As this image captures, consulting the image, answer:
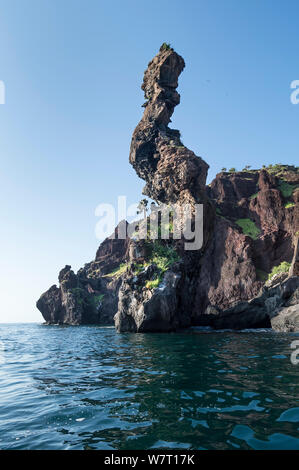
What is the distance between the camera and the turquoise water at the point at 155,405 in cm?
597

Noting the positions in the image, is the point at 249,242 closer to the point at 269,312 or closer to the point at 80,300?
the point at 269,312

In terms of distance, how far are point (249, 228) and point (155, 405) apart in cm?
4472

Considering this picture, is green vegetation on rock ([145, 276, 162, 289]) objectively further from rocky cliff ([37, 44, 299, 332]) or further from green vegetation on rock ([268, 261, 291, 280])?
green vegetation on rock ([268, 261, 291, 280])

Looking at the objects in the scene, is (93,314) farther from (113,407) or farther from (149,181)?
(113,407)

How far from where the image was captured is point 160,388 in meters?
9.89

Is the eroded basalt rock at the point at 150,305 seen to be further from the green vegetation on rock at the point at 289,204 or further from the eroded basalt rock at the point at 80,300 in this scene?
the eroded basalt rock at the point at 80,300

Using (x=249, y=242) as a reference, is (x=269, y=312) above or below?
below

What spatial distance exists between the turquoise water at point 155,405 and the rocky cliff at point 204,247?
71.9 feet

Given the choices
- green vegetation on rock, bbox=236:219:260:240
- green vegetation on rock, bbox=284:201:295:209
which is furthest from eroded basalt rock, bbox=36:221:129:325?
green vegetation on rock, bbox=284:201:295:209

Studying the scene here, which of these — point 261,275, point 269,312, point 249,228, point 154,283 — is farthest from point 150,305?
point 249,228

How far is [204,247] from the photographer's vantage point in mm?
45969

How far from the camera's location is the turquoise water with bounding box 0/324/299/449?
5.97 m

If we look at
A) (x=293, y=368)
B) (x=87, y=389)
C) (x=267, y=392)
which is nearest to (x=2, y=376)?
(x=87, y=389)

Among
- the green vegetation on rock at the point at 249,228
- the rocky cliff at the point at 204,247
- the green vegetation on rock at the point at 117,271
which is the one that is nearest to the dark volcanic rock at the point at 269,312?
the rocky cliff at the point at 204,247
